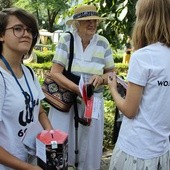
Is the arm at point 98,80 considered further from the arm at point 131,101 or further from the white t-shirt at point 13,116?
the white t-shirt at point 13,116


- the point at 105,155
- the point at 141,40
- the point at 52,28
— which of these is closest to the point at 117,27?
the point at 105,155

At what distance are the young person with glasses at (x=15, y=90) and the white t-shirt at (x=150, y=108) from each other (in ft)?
1.83

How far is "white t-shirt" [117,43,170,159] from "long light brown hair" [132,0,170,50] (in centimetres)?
5

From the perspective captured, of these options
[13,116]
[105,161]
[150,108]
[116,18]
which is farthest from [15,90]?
[105,161]

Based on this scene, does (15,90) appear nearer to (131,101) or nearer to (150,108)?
(131,101)

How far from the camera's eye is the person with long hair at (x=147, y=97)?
1.90 metres

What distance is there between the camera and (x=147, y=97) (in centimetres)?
195

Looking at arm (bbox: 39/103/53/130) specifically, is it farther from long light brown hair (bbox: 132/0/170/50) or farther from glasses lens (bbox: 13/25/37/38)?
long light brown hair (bbox: 132/0/170/50)

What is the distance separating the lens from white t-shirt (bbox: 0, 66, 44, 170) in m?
1.83

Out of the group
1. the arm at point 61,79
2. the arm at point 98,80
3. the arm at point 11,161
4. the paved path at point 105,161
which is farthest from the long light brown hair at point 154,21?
the paved path at point 105,161

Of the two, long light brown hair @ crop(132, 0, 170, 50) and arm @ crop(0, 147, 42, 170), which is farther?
long light brown hair @ crop(132, 0, 170, 50)

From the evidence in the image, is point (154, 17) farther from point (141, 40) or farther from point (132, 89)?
point (132, 89)

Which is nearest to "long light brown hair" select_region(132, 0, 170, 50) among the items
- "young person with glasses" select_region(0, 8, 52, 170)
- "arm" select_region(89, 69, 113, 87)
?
"young person with glasses" select_region(0, 8, 52, 170)

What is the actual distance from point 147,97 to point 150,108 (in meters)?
0.07
